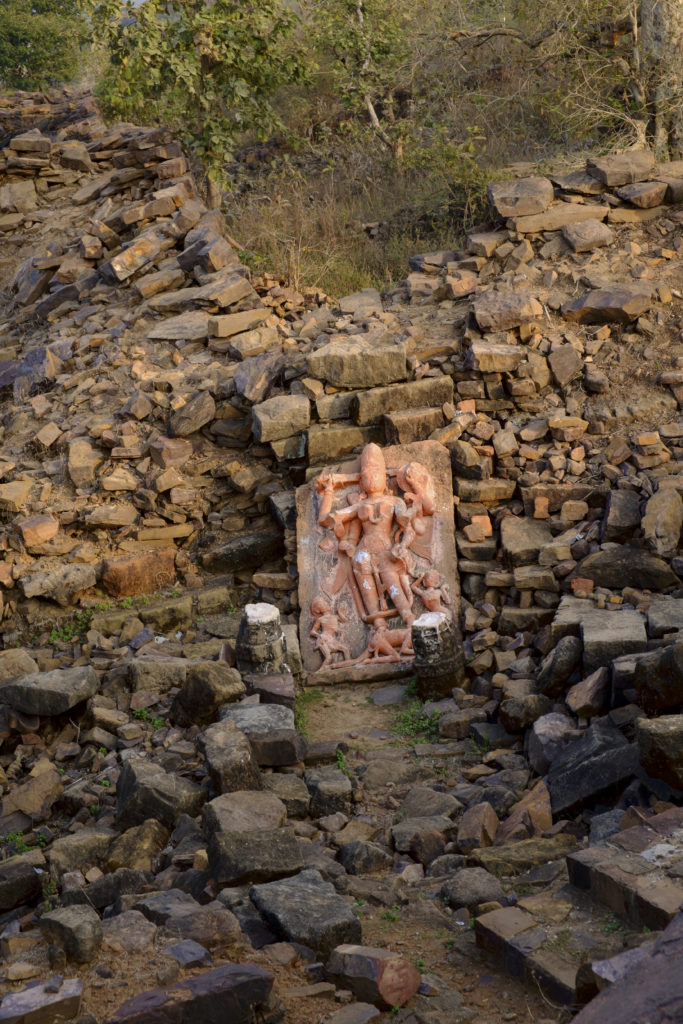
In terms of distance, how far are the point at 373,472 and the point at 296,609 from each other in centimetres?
134

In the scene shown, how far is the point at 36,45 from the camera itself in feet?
67.3

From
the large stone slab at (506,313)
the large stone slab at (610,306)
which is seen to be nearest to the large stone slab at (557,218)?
the large stone slab at (610,306)

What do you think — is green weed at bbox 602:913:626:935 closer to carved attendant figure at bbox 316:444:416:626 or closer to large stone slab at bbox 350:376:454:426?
carved attendant figure at bbox 316:444:416:626

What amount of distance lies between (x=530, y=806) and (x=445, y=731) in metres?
1.43

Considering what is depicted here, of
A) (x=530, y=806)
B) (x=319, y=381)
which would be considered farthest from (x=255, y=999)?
(x=319, y=381)

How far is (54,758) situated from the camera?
6.85 m

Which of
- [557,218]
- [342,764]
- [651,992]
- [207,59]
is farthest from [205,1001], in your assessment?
[207,59]

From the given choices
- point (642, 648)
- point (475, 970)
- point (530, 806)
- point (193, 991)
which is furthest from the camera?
point (642, 648)

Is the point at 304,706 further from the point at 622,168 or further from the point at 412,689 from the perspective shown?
the point at 622,168

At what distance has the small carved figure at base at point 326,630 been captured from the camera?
Result: 814 centimetres

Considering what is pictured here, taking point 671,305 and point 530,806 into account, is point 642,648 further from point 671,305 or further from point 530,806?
point 671,305

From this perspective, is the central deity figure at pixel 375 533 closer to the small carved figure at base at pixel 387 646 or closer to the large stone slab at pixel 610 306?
the small carved figure at base at pixel 387 646

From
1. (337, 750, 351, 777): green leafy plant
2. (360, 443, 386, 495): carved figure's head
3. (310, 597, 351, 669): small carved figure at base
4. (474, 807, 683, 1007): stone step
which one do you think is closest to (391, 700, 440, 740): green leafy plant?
(337, 750, 351, 777): green leafy plant

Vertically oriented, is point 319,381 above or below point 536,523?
above
